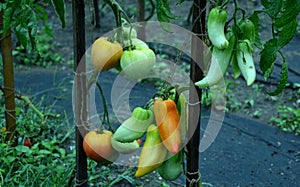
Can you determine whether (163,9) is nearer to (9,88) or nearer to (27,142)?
(9,88)

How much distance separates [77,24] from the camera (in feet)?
5.08

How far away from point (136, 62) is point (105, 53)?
10 cm

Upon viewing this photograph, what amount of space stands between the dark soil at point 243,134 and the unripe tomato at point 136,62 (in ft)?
0.97

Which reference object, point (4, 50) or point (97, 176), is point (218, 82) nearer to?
→ point (97, 176)

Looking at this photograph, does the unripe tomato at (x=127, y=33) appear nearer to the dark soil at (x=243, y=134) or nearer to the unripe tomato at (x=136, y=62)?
the unripe tomato at (x=136, y=62)

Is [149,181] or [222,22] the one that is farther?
[149,181]

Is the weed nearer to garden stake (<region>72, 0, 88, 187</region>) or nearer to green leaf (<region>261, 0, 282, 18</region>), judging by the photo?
garden stake (<region>72, 0, 88, 187</region>)

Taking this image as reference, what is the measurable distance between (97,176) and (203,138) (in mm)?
815

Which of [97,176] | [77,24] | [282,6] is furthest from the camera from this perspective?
[97,176]

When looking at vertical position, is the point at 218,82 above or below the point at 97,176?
above

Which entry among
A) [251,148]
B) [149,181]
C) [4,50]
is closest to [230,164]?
[251,148]

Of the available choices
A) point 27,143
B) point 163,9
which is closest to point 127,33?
point 163,9

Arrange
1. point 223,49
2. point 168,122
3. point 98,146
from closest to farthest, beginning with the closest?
point 223,49 → point 168,122 → point 98,146

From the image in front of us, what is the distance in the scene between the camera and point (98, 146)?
5.28ft
